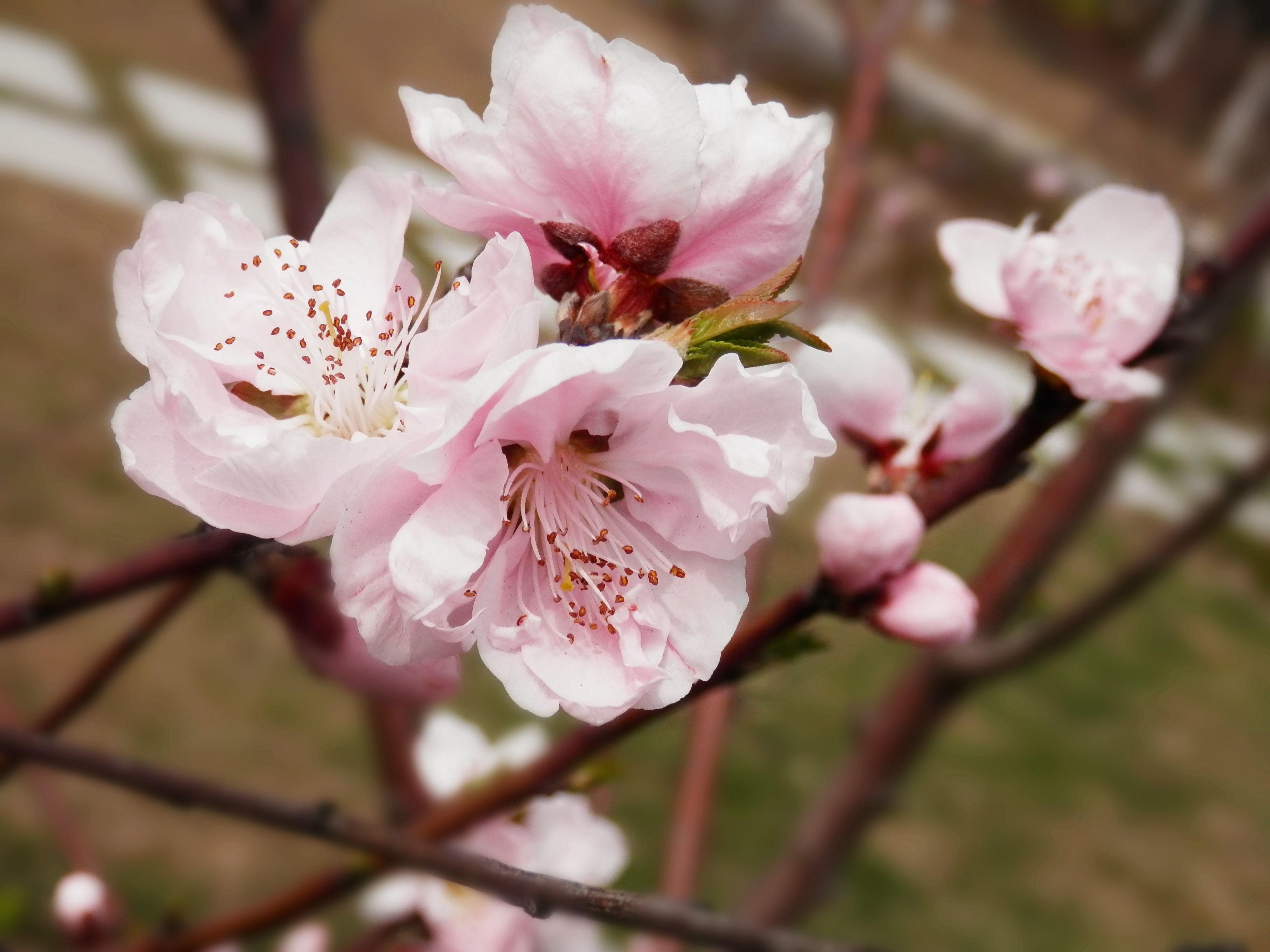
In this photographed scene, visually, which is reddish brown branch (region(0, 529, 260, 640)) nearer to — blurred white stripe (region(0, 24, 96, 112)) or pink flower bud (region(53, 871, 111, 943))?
pink flower bud (region(53, 871, 111, 943))

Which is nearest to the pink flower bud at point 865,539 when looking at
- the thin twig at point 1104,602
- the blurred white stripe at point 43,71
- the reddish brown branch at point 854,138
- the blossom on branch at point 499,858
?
the blossom on branch at point 499,858

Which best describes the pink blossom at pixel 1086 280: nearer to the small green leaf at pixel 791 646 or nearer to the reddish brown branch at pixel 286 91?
the small green leaf at pixel 791 646

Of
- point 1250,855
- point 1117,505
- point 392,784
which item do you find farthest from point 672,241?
point 1117,505

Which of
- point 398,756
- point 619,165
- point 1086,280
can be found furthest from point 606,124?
point 398,756

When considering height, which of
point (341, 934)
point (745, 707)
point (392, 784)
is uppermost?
point (745, 707)

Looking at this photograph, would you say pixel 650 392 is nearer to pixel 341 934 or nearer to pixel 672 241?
pixel 672 241

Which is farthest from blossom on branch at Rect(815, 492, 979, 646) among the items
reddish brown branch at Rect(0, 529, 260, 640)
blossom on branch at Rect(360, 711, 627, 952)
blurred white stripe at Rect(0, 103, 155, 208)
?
blurred white stripe at Rect(0, 103, 155, 208)

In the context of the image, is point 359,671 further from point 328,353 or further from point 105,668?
point 105,668
